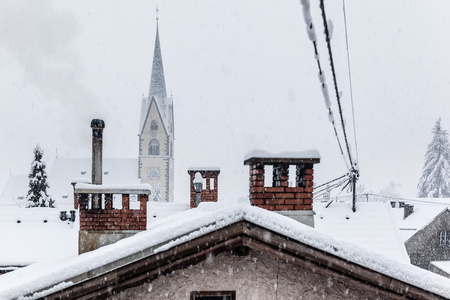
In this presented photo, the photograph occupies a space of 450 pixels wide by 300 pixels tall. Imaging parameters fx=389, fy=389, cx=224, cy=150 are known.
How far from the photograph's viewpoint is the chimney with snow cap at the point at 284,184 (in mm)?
5402

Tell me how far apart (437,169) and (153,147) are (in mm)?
41383

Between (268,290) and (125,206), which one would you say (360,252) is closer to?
(268,290)

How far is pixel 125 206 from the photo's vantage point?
6684 millimetres

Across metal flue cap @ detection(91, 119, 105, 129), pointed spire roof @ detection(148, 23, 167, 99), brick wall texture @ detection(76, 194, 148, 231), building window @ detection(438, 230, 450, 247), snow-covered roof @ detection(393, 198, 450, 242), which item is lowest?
building window @ detection(438, 230, 450, 247)

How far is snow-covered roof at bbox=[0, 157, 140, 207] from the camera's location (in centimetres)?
5794

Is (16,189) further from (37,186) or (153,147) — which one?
(37,186)

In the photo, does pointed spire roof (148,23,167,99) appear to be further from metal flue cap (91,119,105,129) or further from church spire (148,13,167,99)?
metal flue cap (91,119,105,129)

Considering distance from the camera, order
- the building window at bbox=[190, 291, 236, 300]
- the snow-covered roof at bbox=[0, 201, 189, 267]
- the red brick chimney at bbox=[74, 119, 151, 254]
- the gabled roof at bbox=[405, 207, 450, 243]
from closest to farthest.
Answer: the building window at bbox=[190, 291, 236, 300], the red brick chimney at bbox=[74, 119, 151, 254], the snow-covered roof at bbox=[0, 201, 189, 267], the gabled roof at bbox=[405, 207, 450, 243]

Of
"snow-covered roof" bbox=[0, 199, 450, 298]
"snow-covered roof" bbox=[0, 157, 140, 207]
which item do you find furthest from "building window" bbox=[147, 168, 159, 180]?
"snow-covered roof" bbox=[0, 199, 450, 298]

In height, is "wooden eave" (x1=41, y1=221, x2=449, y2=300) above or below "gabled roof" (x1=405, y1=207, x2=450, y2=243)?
above

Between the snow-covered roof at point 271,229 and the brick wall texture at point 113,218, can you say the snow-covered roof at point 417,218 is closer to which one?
the brick wall texture at point 113,218

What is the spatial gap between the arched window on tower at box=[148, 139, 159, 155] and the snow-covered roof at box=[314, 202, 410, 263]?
51746 mm

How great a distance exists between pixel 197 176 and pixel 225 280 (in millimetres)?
8834

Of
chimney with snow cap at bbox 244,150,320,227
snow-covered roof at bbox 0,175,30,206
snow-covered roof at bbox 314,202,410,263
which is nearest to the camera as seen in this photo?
chimney with snow cap at bbox 244,150,320,227
